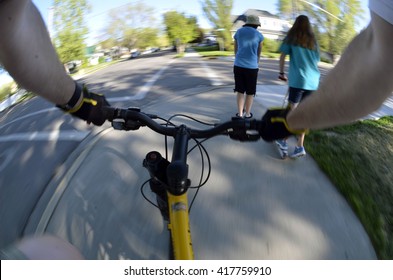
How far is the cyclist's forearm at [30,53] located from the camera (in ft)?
2.56

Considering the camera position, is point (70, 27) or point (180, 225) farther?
point (70, 27)

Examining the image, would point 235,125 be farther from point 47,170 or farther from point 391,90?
point 47,170

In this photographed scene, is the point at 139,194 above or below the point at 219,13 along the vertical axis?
below

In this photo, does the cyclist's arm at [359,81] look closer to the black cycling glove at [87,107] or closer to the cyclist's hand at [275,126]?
the cyclist's hand at [275,126]

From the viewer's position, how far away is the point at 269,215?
1.69m

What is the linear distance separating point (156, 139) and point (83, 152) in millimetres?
585

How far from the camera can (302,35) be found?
191 centimetres

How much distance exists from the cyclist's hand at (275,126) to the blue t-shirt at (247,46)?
594 millimetres

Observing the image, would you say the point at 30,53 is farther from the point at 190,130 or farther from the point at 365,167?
the point at 365,167

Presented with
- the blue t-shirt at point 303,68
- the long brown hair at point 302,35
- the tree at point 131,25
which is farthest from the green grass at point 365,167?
the tree at point 131,25

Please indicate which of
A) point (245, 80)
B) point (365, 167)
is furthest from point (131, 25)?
point (365, 167)

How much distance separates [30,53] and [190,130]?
0.65 m

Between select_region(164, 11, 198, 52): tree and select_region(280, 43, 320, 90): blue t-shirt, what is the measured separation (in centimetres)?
92

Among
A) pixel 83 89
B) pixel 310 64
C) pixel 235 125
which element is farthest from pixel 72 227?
pixel 310 64
